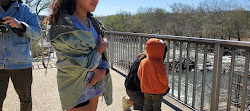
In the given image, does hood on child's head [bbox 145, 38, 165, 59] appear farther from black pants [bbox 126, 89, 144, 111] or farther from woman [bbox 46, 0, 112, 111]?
woman [bbox 46, 0, 112, 111]

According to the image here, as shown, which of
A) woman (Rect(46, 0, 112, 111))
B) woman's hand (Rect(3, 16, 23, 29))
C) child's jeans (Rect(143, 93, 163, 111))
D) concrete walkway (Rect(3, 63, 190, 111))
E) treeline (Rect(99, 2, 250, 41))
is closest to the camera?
woman (Rect(46, 0, 112, 111))

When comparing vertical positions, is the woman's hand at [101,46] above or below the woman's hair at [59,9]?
below

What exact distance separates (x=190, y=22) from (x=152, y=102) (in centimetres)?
4575

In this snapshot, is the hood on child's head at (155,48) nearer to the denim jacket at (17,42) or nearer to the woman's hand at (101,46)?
the woman's hand at (101,46)

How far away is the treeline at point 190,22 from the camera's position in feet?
112

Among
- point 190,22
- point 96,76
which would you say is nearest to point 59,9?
point 96,76

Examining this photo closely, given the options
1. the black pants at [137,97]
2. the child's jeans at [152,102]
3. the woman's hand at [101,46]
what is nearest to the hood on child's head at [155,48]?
the child's jeans at [152,102]

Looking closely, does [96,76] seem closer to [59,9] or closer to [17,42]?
[59,9]

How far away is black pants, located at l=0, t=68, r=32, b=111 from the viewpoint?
1.82 meters

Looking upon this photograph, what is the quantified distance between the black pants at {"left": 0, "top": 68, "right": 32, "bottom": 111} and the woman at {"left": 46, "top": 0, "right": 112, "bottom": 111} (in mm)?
823

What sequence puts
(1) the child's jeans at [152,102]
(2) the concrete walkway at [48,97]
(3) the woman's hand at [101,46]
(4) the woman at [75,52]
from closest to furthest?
(4) the woman at [75,52]
(3) the woman's hand at [101,46]
(1) the child's jeans at [152,102]
(2) the concrete walkway at [48,97]

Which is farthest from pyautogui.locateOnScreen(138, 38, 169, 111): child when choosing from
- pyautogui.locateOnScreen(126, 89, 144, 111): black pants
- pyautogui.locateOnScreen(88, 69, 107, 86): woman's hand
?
pyautogui.locateOnScreen(88, 69, 107, 86): woman's hand

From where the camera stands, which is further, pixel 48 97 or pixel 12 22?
pixel 48 97

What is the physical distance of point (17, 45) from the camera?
1808mm
